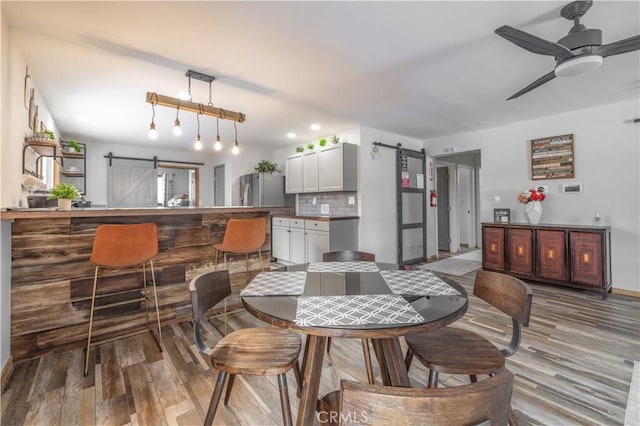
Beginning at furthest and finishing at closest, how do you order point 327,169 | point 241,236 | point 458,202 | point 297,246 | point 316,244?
point 458,202 → point 297,246 → point 327,169 → point 316,244 → point 241,236

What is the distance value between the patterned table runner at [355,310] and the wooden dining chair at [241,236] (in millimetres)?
1679

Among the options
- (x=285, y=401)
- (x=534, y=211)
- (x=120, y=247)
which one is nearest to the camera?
(x=285, y=401)

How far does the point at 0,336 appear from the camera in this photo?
184 cm

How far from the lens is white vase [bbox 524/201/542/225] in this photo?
13.5 ft

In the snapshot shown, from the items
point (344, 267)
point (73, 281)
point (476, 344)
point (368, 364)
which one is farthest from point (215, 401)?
point (73, 281)

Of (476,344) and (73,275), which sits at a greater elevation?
(73,275)

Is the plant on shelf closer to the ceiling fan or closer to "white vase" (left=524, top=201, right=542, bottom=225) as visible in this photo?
"white vase" (left=524, top=201, right=542, bottom=225)

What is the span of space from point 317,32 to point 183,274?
2.52 m

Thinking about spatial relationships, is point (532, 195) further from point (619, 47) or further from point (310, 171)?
point (310, 171)

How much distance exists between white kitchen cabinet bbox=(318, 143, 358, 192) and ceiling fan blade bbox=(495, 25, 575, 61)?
284cm

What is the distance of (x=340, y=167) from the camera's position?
15.1 feet

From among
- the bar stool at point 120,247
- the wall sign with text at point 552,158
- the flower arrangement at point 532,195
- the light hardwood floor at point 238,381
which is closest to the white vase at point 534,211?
the flower arrangement at point 532,195

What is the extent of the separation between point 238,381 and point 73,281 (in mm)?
1622

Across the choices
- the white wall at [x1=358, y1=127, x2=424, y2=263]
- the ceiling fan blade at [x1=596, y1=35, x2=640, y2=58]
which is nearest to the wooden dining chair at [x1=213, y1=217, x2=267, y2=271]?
the white wall at [x1=358, y1=127, x2=424, y2=263]
